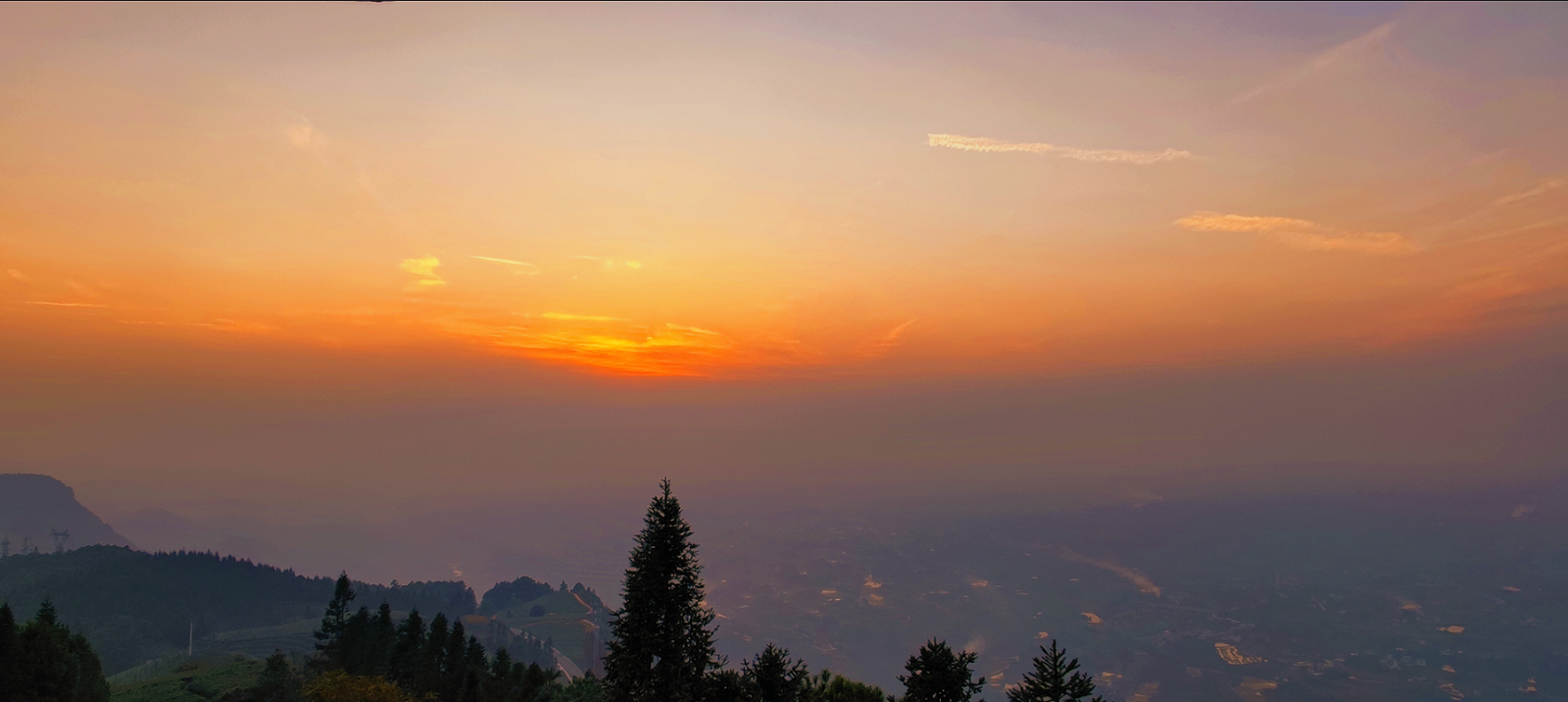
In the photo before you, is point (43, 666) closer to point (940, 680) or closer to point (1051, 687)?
point (940, 680)

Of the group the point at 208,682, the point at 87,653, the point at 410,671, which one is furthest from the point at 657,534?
the point at 208,682

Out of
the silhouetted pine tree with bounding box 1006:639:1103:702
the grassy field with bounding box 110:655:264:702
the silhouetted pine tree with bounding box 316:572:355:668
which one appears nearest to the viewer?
the silhouetted pine tree with bounding box 1006:639:1103:702

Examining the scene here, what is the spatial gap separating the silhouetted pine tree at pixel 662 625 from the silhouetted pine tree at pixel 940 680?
1084cm

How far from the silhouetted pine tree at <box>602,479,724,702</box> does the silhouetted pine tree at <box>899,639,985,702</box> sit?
1084cm

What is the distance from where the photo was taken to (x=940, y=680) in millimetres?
34594

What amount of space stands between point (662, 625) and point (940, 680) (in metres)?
14.9

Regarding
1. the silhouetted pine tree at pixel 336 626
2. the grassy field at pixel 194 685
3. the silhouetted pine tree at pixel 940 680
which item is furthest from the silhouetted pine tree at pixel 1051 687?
the grassy field at pixel 194 685

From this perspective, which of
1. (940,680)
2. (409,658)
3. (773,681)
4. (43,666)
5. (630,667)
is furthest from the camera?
(409,658)

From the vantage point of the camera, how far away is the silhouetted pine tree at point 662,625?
32.3 m

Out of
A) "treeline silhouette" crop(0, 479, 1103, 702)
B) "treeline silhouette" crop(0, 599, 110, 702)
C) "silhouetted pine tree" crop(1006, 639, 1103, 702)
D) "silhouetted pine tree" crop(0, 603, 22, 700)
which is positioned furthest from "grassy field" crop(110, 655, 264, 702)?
"silhouetted pine tree" crop(1006, 639, 1103, 702)

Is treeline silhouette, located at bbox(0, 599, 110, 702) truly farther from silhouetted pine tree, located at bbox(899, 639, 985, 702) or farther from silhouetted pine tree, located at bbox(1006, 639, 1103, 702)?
silhouetted pine tree, located at bbox(1006, 639, 1103, 702)

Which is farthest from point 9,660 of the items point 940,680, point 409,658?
point 940,680

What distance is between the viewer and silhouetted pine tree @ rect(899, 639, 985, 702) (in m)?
34.6

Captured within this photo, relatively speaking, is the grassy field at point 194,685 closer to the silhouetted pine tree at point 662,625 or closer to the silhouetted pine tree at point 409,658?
the silhouetted pine tree at point 409,658
